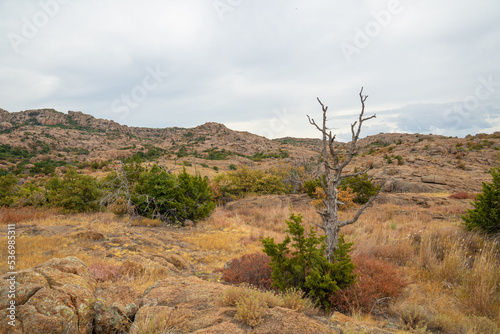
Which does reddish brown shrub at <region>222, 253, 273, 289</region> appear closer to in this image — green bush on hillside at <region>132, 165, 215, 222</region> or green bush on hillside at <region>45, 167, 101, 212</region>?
green bush on hillside at <region>132, 165, 215, 222</region>

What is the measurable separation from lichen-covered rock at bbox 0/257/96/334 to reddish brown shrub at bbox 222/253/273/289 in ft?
10.3

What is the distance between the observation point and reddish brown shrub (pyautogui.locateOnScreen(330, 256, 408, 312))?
4.25m

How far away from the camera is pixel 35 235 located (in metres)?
8.55

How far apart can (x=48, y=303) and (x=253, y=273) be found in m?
3.88

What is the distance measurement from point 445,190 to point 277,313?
23.4m

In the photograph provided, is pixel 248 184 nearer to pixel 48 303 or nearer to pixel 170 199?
pixel 170 199

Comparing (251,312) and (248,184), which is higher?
(248,184)

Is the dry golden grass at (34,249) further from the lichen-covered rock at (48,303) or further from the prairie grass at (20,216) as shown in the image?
the prairie grass at (20,216)

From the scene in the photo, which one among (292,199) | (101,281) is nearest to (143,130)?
(292,199)

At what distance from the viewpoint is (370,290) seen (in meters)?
4.50

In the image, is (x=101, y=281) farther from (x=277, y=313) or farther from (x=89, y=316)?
(x=277, y=313)

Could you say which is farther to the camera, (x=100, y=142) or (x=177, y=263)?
(x=100, y=142)

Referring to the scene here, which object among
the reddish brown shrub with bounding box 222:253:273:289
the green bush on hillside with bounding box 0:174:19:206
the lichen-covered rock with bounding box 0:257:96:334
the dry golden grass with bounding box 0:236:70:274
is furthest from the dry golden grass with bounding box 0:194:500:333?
the green bush on hillside with bounding box 0:174:19:206

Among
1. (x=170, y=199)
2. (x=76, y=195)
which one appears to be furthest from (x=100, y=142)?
(x=170, y=199)
